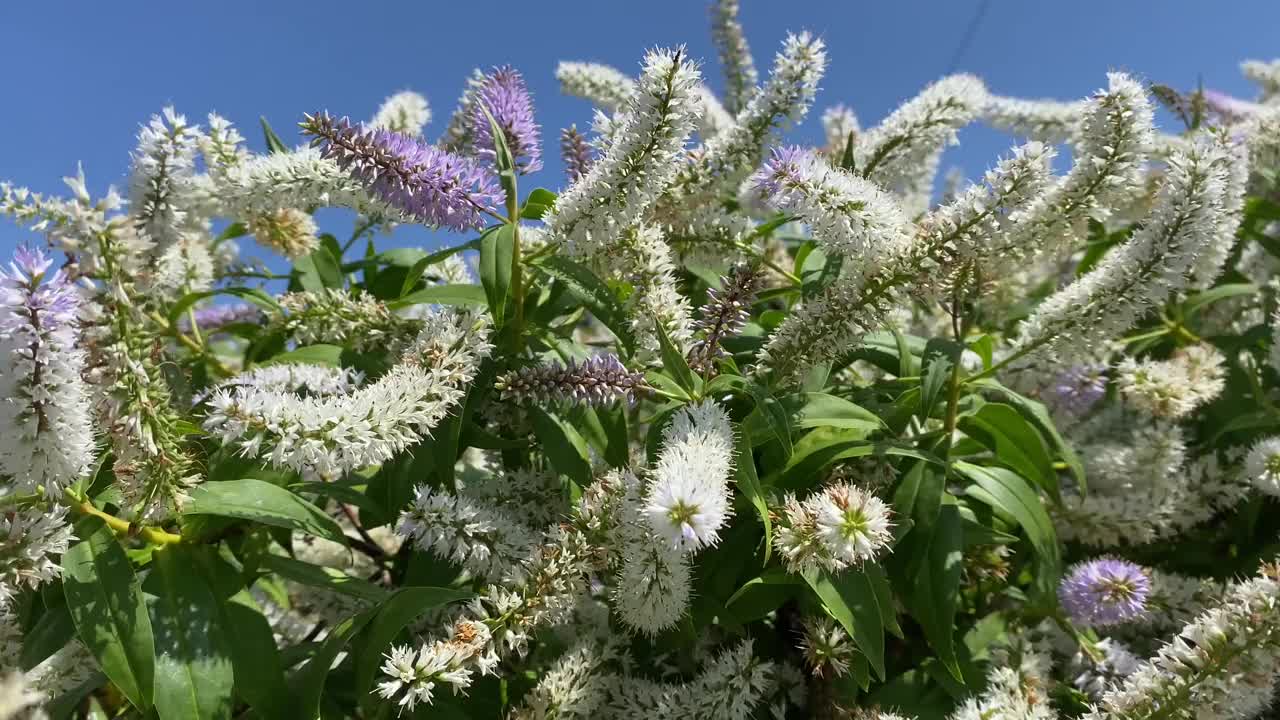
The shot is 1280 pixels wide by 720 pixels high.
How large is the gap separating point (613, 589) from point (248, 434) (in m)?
0.64

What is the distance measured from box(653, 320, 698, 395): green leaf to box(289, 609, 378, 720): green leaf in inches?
24.2

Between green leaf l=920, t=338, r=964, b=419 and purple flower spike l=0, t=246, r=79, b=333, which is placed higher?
purple flower spike l=0, t=246, r=79, b=333

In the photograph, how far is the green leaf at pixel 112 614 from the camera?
4.00ft

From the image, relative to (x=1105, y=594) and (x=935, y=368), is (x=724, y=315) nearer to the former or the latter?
(x=935, y=368)

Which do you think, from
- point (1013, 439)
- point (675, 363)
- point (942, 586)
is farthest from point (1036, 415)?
point (675, 363)

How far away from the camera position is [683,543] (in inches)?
46.2

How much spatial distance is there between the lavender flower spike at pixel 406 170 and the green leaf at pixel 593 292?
16cm

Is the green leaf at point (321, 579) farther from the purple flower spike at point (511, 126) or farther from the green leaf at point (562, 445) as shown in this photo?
the purple flower spike at point (511, 126)

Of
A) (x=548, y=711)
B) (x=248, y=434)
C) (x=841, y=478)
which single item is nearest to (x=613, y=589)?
(x=548, y=711)

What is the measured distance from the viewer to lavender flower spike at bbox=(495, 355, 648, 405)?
1397mm

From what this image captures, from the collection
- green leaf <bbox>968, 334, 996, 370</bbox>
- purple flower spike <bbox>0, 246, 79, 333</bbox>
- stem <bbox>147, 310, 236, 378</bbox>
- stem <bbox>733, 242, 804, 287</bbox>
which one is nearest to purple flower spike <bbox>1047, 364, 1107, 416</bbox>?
green leaf <bbox>968, 334, 996, 370</bbox>

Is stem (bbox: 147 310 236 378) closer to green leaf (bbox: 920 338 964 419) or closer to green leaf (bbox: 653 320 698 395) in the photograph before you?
green leaf (bbox: 653 320 698 395)

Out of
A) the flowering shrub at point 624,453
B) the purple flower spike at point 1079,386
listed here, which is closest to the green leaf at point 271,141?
the flowering shrub at point 624,453

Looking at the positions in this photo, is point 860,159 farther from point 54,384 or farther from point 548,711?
point 54,384
